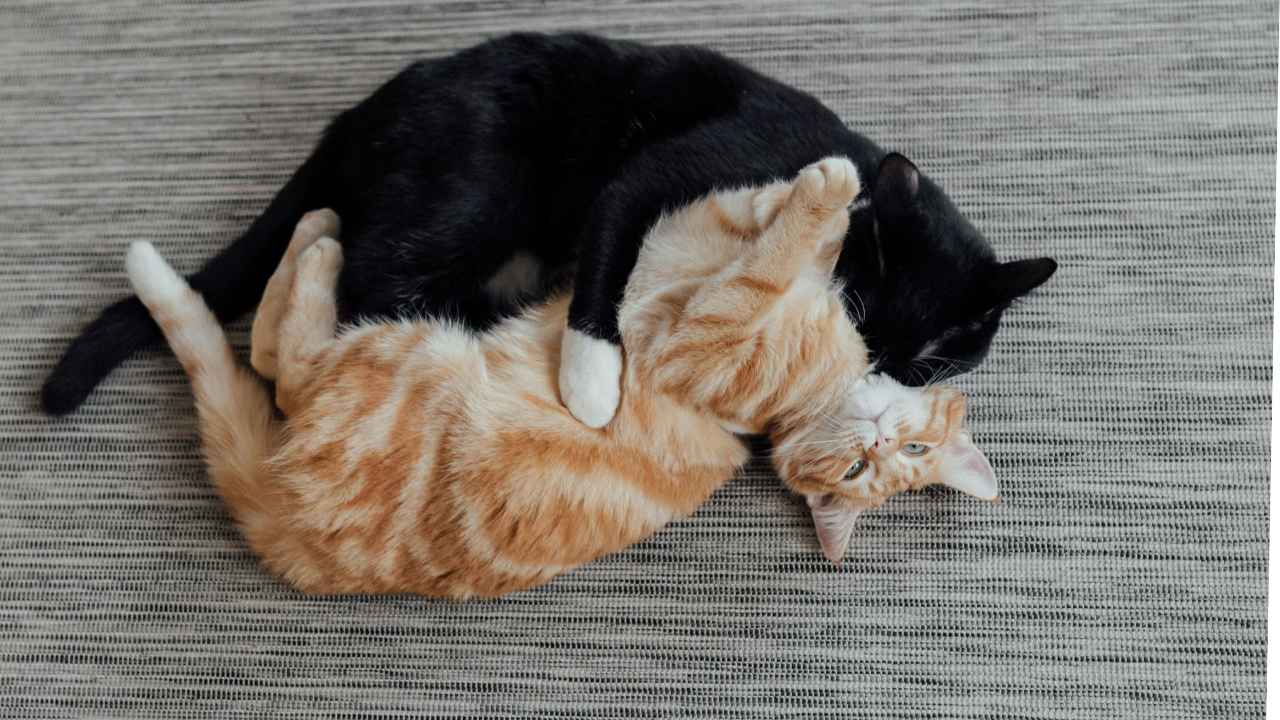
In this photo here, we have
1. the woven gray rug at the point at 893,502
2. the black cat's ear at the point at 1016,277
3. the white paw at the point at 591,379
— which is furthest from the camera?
the woven gray rug at the point at 893,502

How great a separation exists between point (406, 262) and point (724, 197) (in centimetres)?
47

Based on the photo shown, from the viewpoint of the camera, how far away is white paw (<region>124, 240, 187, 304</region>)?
4.48ft

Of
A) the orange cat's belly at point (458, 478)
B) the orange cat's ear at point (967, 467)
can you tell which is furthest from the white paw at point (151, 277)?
the orange cat's ear at point (967, 467)

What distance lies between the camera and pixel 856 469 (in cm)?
127

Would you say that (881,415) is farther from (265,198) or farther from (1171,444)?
(265,198)

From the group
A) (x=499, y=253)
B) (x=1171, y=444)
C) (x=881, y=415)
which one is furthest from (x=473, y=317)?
(x=1171, y=444)

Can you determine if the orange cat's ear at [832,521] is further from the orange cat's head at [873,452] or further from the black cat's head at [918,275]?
the black cat's head at [918,275]

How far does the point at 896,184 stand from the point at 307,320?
2.75 feet

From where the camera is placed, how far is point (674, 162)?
4.21 feet

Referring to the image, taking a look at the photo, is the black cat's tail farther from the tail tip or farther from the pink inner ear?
the pink inner ear

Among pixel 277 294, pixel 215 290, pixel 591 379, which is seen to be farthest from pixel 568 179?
pixel 215 290

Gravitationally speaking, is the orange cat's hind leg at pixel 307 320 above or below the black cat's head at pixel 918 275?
below

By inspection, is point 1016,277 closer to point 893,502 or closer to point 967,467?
point 967,467

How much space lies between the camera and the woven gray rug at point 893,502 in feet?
4.35
